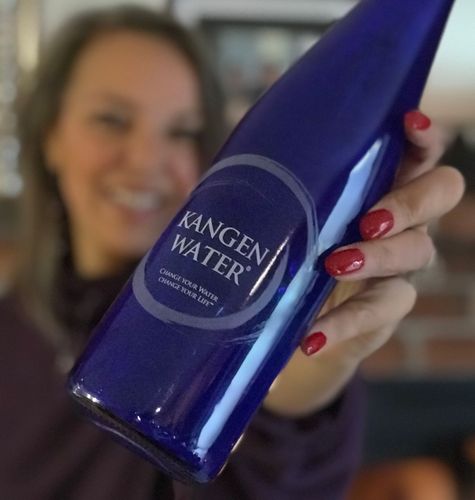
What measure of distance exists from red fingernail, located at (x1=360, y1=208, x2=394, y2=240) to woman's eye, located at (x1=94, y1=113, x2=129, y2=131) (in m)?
0.55

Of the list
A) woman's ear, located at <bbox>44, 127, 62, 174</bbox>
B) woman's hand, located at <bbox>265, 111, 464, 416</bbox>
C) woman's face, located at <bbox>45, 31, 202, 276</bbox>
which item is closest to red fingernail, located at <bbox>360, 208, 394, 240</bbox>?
woman's hand, located at <bbox>265, 111, 464, 416</bbox>

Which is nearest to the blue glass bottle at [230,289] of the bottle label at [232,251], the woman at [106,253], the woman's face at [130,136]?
the bottle label at [232,251]

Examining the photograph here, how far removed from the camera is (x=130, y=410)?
35 cm

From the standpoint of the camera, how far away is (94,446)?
760mm

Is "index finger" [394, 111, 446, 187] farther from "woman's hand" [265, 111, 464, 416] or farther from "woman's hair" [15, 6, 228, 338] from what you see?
"woman's hair" [15, 6, 228, 338]

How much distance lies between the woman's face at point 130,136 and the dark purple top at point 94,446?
0.09 metres

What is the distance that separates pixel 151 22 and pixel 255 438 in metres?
0.61

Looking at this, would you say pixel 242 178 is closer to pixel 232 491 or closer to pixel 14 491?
pixel 232 491

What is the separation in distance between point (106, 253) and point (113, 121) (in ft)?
0.64

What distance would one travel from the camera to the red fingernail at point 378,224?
0.37m

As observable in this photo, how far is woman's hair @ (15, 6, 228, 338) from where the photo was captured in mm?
906

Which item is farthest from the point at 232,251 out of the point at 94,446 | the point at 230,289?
the point at 94,446

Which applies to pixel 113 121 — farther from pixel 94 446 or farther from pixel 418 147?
pixel 418 147

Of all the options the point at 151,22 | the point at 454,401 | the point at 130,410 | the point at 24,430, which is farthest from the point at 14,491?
the point at 454,401
